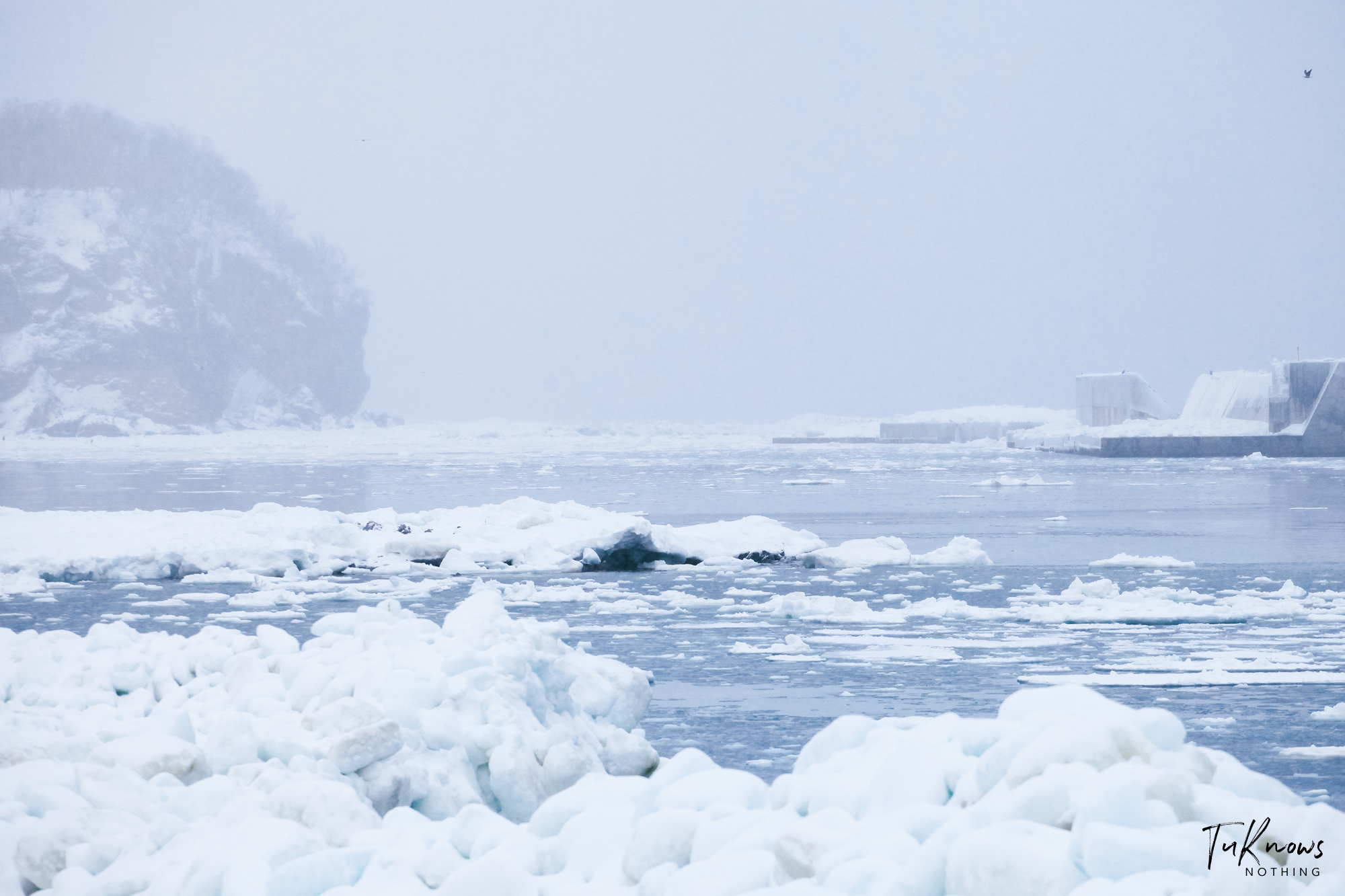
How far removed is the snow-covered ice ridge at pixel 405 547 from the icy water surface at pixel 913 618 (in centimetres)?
54

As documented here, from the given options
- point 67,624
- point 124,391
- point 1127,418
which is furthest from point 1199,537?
point 124,391

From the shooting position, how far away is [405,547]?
568 inches

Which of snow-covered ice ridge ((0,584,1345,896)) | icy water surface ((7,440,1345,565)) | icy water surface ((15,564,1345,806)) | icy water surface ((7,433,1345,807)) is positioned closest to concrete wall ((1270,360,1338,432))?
icy water surface ((7,440,1345,565))

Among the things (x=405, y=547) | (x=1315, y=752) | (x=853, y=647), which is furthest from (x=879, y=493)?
(x=1315, y=752)

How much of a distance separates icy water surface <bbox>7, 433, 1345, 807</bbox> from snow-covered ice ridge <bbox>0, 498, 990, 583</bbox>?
0.54 m

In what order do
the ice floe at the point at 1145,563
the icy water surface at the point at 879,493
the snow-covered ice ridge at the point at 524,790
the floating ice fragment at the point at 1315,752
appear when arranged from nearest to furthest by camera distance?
the snow-covered ice ridge at the point at 524,790, the floating ice fragment at the point at 1315,752, the ice floe at the point at 1145,563, the icy water surface at the point at 879,493

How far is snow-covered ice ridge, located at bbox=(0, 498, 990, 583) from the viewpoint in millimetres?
13523

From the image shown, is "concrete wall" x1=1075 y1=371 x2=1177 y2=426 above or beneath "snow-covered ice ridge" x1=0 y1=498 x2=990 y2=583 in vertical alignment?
above

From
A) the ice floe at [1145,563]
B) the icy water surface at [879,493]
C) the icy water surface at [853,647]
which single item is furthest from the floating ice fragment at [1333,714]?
the icy water surface at [879,493]

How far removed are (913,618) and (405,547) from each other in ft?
21.1

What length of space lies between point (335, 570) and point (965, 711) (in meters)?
8.47

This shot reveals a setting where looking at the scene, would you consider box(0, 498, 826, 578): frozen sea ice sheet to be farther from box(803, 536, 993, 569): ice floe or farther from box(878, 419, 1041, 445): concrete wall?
box(878, 419, 1041, 445): concrete wall

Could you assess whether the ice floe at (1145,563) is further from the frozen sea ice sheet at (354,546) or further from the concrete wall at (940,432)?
the concrete wall at (940,432)

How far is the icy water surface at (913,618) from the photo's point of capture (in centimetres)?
655
